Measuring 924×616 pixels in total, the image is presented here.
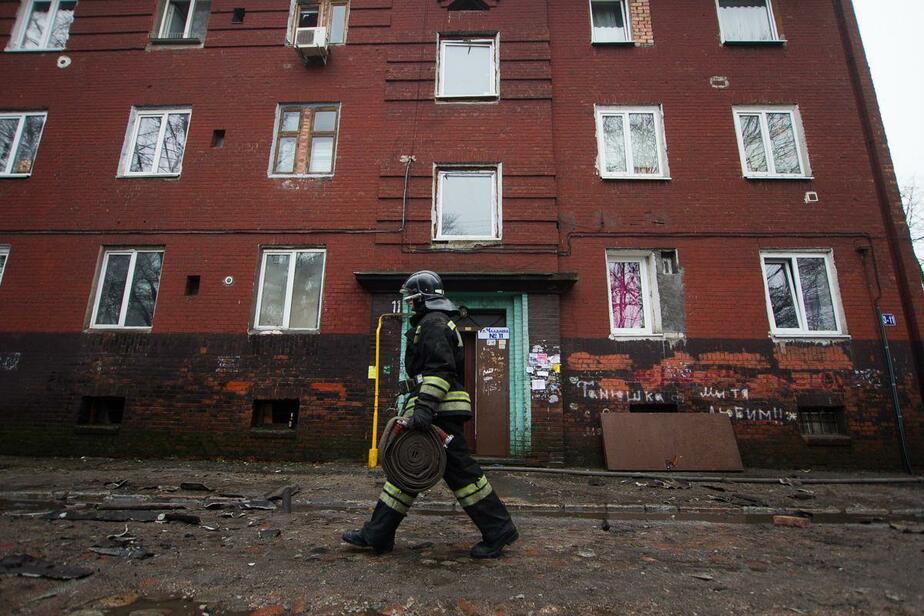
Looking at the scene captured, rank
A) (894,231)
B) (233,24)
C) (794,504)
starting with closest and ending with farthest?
(794,504) < (894,231) < (233,24)

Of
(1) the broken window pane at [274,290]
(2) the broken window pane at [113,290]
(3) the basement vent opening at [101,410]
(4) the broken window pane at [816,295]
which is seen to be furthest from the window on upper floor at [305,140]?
(4) the broken window pane at [816,295]

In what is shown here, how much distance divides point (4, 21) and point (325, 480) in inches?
527

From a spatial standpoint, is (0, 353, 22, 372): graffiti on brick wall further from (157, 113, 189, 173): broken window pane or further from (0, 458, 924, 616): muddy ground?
(157, 113, 189, 173): broken window pane

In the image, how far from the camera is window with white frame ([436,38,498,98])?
10297mm

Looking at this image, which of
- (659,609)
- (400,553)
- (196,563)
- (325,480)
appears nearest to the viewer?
(659,609)

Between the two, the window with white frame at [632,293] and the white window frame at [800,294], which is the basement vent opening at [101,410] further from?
the white window frame at [800,294]

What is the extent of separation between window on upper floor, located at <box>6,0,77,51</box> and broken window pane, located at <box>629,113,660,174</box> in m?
13.1

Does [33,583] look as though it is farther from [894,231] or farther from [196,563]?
[894,231]

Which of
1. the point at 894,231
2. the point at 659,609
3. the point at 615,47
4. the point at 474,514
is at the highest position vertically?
the point at 615,47

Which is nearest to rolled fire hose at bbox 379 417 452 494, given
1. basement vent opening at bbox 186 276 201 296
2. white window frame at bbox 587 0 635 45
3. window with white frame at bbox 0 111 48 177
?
basement vent opening at bbox 186 276 201 296

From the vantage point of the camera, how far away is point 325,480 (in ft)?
22.5

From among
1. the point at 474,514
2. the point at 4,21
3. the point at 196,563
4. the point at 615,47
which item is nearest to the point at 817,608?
the point at 474,514

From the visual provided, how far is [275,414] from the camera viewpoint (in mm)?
8883

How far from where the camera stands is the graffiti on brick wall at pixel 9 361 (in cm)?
898
